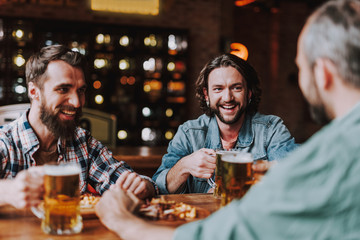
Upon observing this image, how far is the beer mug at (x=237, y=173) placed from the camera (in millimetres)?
1383

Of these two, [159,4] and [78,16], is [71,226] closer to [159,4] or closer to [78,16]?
[159,4]

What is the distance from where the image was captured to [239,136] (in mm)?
2250

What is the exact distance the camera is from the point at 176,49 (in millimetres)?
6523

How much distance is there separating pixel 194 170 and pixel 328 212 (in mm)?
1011

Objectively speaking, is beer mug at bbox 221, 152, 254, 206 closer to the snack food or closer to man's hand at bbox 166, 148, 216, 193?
the snack food

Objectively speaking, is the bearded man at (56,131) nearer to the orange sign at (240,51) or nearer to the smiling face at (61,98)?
the smiling face at (61,98)

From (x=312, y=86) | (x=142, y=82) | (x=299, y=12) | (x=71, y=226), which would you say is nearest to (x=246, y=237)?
(x=312, y=86)

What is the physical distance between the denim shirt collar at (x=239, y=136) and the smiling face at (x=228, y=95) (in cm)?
6

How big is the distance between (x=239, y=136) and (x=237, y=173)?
884 mm

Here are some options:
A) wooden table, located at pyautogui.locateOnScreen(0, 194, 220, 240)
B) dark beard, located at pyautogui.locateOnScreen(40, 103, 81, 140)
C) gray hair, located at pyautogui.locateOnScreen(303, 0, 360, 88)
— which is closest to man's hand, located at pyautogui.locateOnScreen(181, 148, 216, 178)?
wooden table, located at pyautogui.locateOnScreen(0, 194, 220, 240)

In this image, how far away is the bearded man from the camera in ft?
5.80

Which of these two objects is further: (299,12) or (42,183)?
(299,12)

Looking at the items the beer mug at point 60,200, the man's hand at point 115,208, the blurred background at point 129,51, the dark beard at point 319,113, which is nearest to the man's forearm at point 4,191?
the beer mug at point 60,200

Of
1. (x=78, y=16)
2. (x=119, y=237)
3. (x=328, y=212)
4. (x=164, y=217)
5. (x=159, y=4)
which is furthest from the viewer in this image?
(x=78, y=16)
